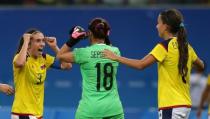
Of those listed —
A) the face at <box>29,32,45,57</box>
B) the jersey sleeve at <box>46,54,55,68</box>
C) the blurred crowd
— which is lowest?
the jersey sleeve at <box>46,54,55,68</box>

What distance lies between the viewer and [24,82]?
34.9ft

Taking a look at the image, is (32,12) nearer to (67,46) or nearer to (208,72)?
(208,72)

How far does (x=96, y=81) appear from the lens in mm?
9891

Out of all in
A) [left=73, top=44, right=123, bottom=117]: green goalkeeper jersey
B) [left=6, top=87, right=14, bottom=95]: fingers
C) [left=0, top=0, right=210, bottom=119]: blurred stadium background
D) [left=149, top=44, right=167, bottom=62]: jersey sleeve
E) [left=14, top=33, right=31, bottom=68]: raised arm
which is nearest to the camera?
[left=149, top=44, right=167, bottom=62]: jersey sleeve

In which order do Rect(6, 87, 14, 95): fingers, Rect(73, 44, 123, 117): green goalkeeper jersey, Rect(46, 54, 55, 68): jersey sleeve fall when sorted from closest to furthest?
Rect(73, 44, 123, 117): green goalkeeper jersey
Rect(6, 87, 14, 95): fingers
Rect(46, 54, 55, 68): jersey sleeve

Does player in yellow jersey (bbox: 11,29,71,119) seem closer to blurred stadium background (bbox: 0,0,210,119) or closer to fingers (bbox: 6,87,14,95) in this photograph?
fingers (bbox: 6,87,14,95)

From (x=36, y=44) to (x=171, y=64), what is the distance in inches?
80.5

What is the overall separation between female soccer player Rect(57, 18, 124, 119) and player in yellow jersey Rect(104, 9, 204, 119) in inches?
7.6

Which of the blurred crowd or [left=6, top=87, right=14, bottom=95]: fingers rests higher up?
the blurred crowd

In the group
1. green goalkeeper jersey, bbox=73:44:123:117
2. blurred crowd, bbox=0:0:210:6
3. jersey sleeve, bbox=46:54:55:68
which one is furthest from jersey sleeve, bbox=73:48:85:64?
blurred crowd, bbox=0:0:210:6

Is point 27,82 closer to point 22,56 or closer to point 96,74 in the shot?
point 22,56

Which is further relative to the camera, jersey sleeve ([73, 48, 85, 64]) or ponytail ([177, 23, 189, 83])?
jersey sleeve ([73, 48, 85, 64])

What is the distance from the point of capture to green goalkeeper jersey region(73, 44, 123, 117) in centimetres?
988

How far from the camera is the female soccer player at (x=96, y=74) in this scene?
988cm
